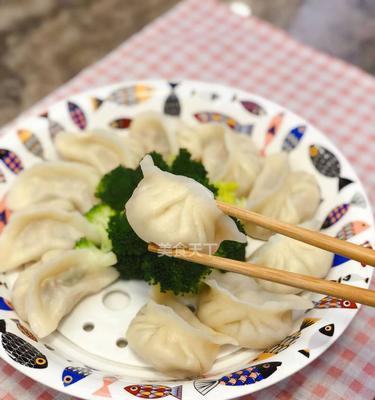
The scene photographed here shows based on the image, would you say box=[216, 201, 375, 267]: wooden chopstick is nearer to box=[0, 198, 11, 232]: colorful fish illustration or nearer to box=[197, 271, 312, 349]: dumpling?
box=[197, 271, 312, 349]: dumpling

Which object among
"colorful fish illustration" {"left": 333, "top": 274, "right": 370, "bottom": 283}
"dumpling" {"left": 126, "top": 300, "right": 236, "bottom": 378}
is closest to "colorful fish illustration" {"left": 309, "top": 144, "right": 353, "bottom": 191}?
"colorful fish illustration" {"left": 333, "top": 274, "right": 370, "bottom": 283}

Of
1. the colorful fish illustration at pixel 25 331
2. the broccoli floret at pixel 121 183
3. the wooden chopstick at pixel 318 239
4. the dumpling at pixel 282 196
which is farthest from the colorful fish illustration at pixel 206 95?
the colorful fish illustration at pixel 25 331

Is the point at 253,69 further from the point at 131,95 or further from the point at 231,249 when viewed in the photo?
the point at 231,249

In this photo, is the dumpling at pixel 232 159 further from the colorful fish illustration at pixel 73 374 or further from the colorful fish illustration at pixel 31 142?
the colorful fish illustration at pixel 73 374

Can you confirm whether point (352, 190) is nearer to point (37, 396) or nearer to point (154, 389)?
point (154, 389)

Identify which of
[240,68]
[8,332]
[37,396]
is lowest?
[37,396]

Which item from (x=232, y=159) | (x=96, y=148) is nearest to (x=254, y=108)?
(x=232, y=159)

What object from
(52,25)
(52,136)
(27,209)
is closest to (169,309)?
(27,209)

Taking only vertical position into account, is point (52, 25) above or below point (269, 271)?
below
